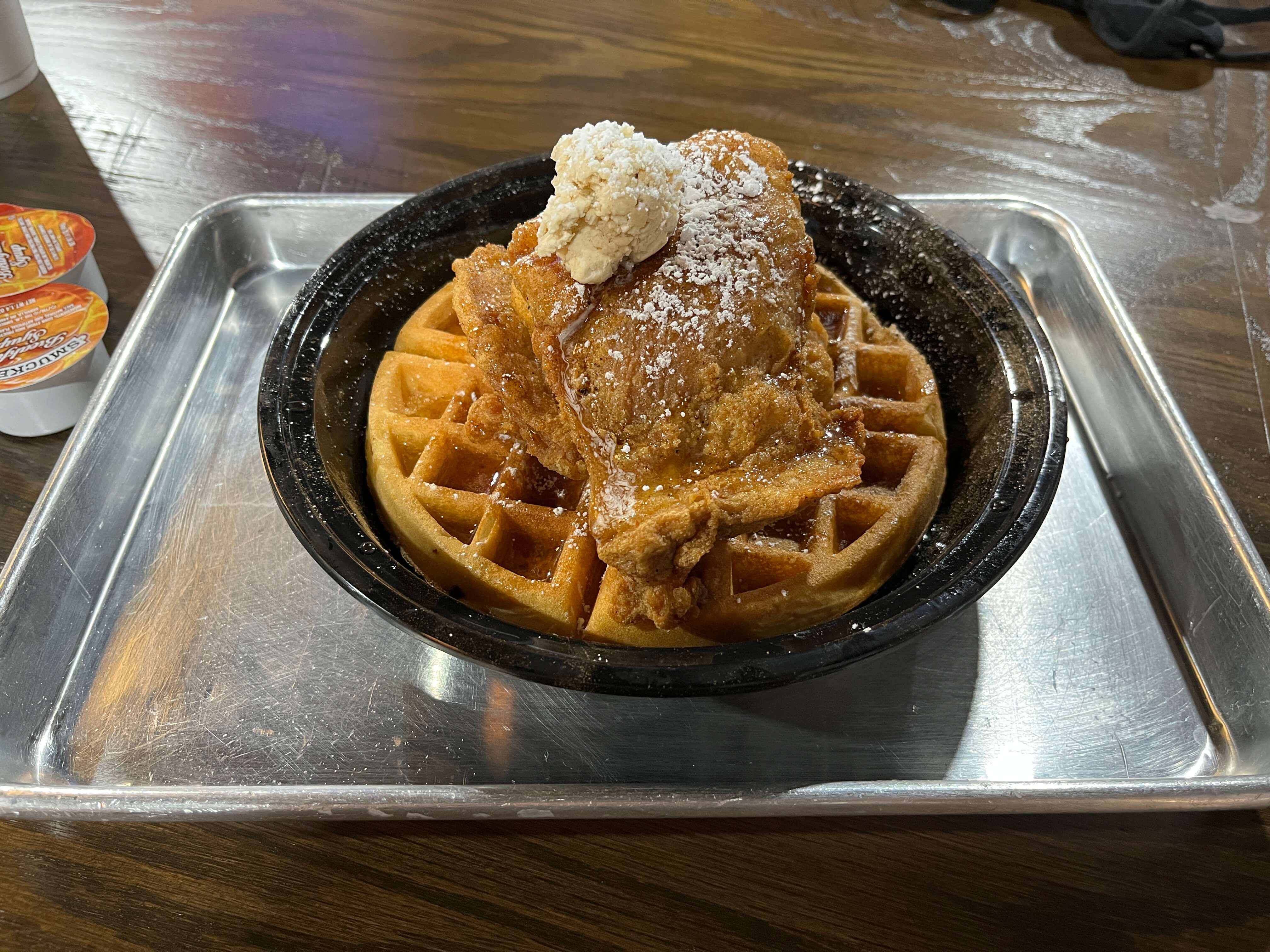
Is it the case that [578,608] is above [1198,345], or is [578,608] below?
below

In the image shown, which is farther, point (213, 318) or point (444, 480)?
point (213, 318)

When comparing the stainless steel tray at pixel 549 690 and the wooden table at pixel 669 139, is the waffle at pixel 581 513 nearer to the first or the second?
the stainless steel tray at pixel 549 690

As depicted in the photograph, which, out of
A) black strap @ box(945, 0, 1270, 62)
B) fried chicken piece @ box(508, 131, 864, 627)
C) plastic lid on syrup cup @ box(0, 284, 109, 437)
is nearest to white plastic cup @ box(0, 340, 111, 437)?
plastic lid on syrup cup @ box(0, 284, 109, 437)

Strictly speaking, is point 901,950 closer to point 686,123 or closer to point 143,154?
point 686,123

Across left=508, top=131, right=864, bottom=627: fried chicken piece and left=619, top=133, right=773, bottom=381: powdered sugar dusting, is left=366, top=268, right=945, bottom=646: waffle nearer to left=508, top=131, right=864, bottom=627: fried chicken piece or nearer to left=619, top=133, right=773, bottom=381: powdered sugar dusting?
left=508, top=131, right=864, bottom=627: fried chicken piece

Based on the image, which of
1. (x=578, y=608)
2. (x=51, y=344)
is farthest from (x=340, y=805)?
(x=51, y=344)

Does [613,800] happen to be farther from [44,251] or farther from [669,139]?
[669,139]

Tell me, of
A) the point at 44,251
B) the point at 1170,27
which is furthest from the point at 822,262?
the point at 1170,27
